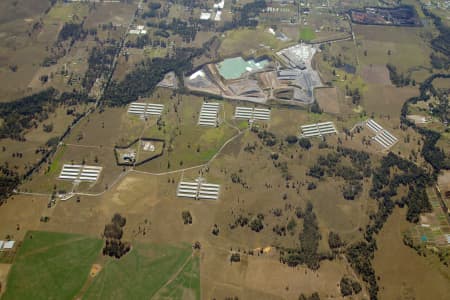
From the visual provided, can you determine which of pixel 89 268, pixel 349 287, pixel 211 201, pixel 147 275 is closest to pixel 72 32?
pixel 211 201

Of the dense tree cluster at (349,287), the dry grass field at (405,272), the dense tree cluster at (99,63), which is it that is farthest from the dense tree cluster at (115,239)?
the dry grass field at (405,272)

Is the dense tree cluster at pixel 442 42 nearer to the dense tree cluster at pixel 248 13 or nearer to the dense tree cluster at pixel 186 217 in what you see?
the dense tree cluster at pixel 248 13

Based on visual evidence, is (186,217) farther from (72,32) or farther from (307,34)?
(72,32)

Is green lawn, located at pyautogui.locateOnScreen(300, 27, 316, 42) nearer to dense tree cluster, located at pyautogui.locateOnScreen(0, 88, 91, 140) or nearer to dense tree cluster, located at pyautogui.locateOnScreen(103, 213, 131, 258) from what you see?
dense tree cluster, located at pyautogui.locateOnScreen(0, 88, 91, 140)

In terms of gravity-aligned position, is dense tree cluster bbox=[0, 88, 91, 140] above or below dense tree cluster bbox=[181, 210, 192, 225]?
A: above

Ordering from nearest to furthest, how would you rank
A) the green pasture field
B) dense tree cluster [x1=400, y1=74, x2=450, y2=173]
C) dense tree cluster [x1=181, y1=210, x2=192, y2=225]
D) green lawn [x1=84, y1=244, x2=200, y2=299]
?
green lawn [x1=84, y1=244, x2=200, y2=299], dense tree cluster [x1=181, y1=210, x2=192, y2=225], dense tree cluster [x1=400, y1=74, x2=450, y2=173], the green pasture field

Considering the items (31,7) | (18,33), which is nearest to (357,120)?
(18,33)

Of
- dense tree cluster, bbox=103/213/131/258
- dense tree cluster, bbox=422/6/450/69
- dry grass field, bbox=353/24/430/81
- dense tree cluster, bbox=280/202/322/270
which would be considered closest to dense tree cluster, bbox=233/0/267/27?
dry grass field, bbox=353/24/430/81
